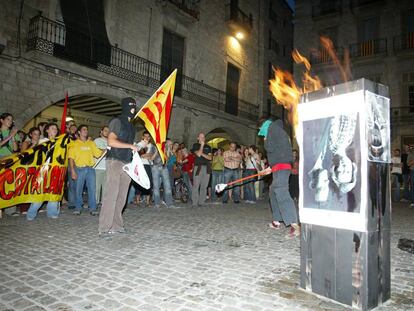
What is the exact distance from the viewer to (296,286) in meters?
2.86

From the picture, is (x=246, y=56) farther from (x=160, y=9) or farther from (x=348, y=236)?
(x=348, y=236)

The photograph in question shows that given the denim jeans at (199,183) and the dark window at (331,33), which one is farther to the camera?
the dark window at (331,33)

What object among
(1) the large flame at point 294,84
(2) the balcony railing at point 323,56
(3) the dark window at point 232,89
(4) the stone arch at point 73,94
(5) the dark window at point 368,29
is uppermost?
(5) the dark window at point 368,29

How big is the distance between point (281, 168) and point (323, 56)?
78.2ft

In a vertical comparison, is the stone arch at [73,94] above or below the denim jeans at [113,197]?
above

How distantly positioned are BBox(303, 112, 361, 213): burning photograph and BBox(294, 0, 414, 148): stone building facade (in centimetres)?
2312

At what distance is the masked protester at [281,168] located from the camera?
508 cm

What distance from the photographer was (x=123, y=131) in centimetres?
511

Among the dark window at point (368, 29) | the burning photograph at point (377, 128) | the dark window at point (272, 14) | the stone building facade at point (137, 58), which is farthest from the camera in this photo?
the dark window at point (272, 14)

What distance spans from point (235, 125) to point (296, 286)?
18.7 metres

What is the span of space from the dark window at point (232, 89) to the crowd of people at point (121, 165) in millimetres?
10022

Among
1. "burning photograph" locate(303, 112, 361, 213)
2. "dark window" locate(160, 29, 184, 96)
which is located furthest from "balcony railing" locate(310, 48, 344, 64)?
"burning photograph" locate(303, 112, 361, 213)

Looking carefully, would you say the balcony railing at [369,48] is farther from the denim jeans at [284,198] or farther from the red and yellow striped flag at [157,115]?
the denim jeans at [284,198]

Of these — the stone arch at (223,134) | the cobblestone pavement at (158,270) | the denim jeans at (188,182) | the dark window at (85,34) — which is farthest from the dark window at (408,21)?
the cobblestone pavement at (158,270)
